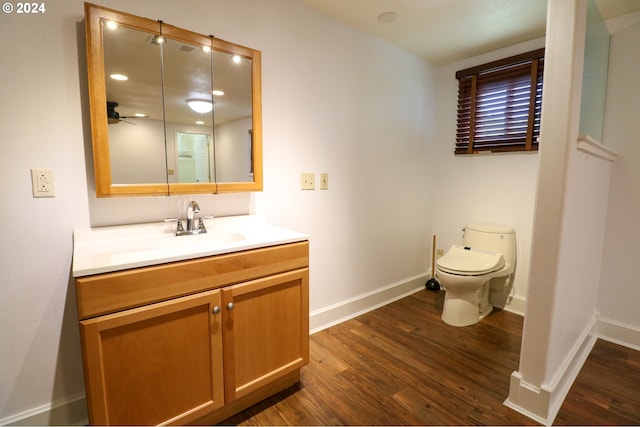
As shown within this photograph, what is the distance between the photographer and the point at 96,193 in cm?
140

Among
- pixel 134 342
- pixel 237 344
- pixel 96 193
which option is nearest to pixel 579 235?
pixel 237 344

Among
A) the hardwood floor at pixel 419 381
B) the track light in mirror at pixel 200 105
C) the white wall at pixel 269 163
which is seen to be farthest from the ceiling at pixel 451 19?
the hardwood floor at pixel 419 381

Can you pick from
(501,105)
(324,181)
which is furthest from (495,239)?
(324,181)

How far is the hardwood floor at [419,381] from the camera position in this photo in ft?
4.92

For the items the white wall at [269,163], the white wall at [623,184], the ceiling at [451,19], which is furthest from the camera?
the white wall at [623,184]

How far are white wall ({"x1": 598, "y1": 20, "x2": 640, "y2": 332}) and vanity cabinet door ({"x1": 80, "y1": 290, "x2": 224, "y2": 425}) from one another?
2.72 meters

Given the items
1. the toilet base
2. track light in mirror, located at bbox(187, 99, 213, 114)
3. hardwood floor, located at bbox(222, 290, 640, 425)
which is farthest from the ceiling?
hardwood floor, located at bbox(222, 290, 640, 425)

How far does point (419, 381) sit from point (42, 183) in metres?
2.13

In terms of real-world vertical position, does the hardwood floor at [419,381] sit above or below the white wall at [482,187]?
below

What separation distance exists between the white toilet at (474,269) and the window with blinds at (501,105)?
754 millimetres

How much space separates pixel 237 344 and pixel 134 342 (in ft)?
1.40

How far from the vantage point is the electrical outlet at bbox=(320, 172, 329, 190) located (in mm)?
2254

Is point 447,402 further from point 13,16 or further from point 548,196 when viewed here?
point 13,16

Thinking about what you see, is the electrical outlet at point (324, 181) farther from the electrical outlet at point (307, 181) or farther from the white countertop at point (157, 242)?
the white countertop at point (157, 242)
